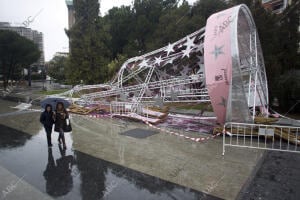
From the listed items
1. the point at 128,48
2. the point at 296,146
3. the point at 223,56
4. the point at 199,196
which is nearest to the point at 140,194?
the point at 199,196

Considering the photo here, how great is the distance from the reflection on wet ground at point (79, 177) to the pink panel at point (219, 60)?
3601mm

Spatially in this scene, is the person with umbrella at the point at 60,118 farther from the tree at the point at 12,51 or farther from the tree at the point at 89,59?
the tree at the point at 12,51

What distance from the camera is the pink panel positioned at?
736cm

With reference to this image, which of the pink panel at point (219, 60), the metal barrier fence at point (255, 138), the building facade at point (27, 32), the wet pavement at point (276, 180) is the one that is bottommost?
the wet pavement at point (276, 180)

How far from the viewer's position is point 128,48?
34.2 metres

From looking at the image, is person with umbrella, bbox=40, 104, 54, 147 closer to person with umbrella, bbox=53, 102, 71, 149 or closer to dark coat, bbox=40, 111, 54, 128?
dark coat, bbox=40, 111, 54, 128

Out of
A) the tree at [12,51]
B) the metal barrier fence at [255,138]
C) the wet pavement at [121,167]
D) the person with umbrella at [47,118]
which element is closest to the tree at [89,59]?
the wet pavement at [121,167]

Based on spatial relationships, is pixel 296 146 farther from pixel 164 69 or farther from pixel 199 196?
pixel 164 69

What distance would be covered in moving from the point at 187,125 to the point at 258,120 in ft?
10.2

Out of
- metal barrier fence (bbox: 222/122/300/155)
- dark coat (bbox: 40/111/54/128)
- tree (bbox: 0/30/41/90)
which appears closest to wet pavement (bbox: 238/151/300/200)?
metal barrier fence (bbox: 222/122/300/155)

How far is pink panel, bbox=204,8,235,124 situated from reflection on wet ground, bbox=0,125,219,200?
142 inches

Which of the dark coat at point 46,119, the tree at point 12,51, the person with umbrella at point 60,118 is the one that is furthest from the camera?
the tree at point 12,51

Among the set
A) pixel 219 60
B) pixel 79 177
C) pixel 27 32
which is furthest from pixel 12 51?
pixel 219 60

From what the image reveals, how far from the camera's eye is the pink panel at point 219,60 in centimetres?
736
